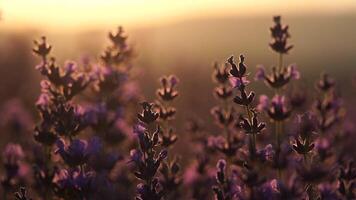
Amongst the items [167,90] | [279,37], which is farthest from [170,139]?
[279,37]

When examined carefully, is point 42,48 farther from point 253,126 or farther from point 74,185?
point 253,126

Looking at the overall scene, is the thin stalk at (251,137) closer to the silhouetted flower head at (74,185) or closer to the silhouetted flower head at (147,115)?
the silhouetted flower head at (147,115)

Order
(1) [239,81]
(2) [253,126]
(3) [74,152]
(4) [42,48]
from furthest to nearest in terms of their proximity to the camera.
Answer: (4) [42,48] → (3) [74,152] → (1) [239,81] → (2) [253,126]

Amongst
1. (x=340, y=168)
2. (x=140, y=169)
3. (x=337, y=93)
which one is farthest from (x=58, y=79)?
(x=337, y=93)

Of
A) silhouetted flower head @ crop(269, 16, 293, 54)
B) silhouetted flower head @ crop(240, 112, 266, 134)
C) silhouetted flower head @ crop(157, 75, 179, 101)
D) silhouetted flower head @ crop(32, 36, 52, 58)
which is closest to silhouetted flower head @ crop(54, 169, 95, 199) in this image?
silhouetted flower head @ crop(240, 112, 266, 134)

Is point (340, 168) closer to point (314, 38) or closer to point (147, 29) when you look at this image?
point (147, 29)

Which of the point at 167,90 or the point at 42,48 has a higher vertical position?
the point at 42,48

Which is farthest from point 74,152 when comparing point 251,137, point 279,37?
point 279,37

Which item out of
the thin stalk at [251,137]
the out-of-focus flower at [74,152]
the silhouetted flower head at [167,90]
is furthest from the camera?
the silhouetted flower head at [167,90]

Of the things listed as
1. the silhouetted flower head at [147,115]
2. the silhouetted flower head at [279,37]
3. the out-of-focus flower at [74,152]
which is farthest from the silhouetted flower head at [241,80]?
the silhouetted flower head at [279,37]

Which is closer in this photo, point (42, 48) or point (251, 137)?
point (251, 137)

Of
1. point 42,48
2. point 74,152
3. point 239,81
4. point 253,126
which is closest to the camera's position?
point 253,126
